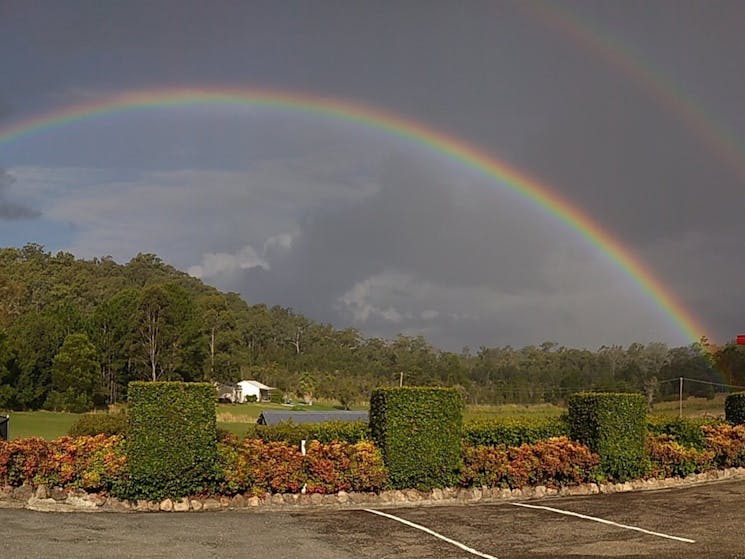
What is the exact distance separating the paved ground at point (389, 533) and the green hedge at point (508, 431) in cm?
266

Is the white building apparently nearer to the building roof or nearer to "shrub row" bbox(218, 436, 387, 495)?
the building roof

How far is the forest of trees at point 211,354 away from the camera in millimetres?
69688

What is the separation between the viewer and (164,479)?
15.0 metres

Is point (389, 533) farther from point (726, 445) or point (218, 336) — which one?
→ point (218, 336)

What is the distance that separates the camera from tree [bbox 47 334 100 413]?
7031 cm

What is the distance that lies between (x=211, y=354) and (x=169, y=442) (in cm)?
8832

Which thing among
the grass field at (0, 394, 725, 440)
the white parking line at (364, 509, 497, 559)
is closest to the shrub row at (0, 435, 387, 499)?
Answer: the white parking line at (364, 509, 497, 559)

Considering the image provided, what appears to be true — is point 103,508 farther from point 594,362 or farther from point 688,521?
point 594,362

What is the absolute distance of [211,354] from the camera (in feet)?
334

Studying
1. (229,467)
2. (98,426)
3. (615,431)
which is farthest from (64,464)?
(615,431)

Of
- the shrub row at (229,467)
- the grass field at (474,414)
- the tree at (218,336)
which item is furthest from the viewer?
the tree at (218,336)

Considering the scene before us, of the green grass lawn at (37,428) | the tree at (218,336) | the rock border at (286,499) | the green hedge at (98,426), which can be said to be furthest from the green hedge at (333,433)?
the tree at (218,336)

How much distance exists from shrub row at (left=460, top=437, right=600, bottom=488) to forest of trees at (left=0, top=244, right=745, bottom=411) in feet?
117

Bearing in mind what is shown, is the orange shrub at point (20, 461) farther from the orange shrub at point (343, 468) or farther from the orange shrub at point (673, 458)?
the orange shrub at point (673, 458)
